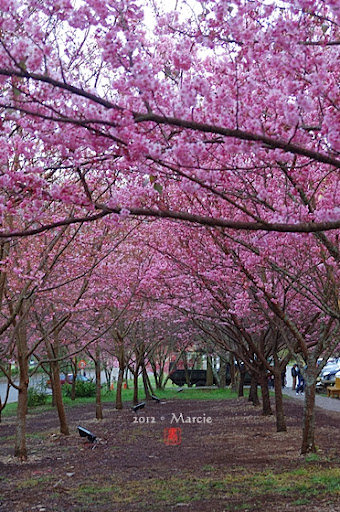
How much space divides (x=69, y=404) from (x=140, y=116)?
74.0 feet

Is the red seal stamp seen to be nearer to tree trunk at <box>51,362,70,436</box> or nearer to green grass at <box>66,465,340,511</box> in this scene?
tree trunk at <box>51,362,70,436</box>

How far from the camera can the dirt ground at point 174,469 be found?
269 inches

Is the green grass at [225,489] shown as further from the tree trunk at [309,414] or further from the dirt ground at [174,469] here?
the tree trunk at [309,414]

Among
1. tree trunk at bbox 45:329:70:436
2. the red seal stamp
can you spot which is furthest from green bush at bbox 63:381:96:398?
the red seal stamp

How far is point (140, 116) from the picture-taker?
12.0 feet

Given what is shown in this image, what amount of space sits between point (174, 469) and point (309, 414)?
2.23 metres

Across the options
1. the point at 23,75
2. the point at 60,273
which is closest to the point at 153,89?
the point at 23,75

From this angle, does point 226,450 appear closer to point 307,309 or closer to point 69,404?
point 307,309

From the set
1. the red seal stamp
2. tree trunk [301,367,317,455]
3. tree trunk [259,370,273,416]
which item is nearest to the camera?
tree trunk [301,367,317,455]

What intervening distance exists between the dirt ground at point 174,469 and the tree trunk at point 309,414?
26cm

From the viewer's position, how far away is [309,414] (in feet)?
30.6

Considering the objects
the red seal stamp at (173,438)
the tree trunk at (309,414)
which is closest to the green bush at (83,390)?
the red seal stamp at (173,438)

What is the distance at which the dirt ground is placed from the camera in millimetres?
6824

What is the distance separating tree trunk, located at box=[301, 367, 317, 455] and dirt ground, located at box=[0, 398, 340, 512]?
0.26 meters
